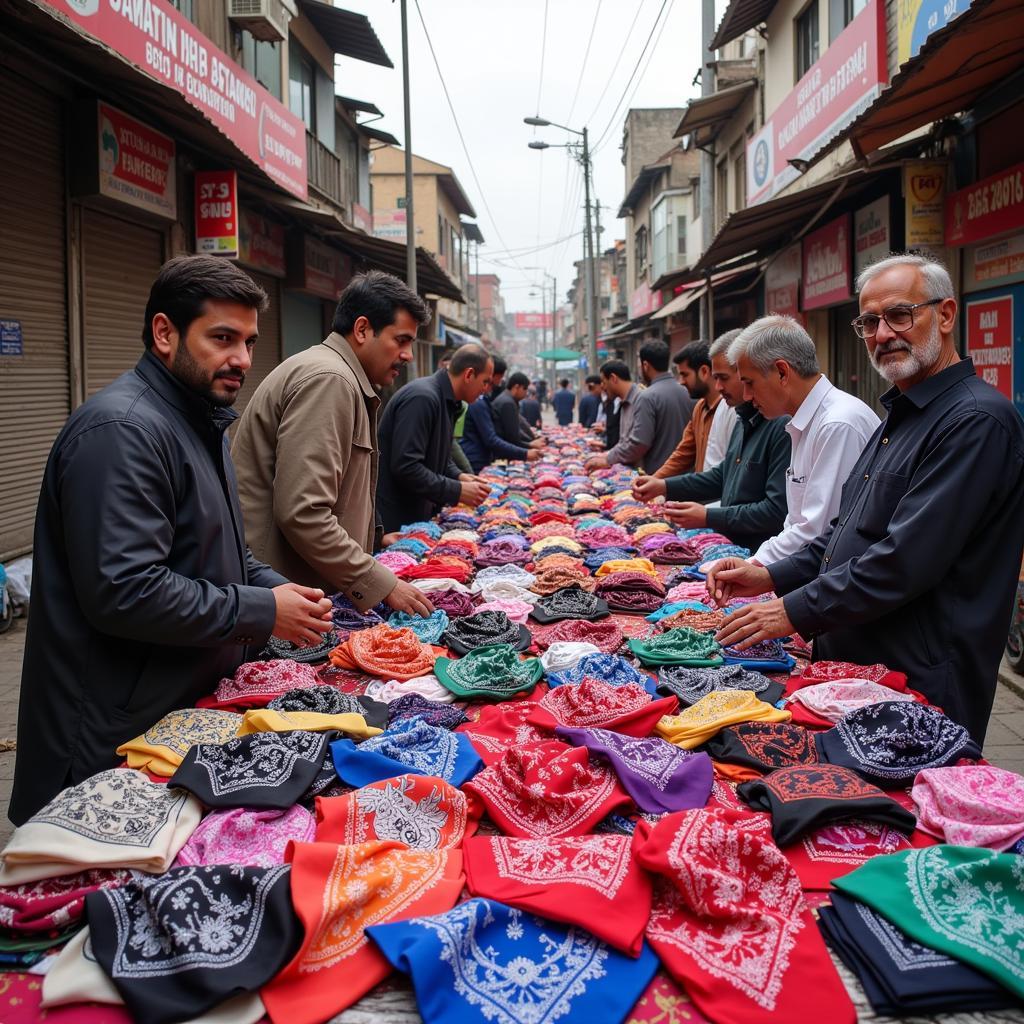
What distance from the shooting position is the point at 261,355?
14.6 meters

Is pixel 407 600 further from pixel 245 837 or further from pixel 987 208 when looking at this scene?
pixel 987 208

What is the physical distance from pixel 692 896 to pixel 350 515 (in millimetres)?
2456

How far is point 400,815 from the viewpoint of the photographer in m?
1.93

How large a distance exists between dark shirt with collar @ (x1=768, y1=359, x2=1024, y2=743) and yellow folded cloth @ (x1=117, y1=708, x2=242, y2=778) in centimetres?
158

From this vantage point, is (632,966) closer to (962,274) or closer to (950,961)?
(950,961)

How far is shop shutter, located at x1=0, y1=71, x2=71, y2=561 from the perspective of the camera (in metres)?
7.40

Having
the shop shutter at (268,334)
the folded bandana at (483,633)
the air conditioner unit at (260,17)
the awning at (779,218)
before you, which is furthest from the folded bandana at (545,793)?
the shop shutter at (268,334)

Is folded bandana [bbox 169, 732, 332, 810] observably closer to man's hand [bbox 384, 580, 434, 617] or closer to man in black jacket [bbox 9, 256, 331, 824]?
man in black jacket [bbox 9, 256, 331, 824]

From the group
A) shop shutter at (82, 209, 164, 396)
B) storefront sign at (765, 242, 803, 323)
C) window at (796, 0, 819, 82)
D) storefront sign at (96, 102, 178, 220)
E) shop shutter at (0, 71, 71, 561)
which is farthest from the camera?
window at (796, 0, 819, 82)

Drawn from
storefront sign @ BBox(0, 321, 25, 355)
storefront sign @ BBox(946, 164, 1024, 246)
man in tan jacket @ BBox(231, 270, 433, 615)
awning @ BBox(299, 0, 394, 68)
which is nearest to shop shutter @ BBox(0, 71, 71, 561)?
storefront sign @ BBox(0, 321, 25, 355)

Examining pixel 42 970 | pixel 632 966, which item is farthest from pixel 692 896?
pixel 42 970

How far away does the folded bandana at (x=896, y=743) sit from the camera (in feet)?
6.73

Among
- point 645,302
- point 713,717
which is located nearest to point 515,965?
point 713,717

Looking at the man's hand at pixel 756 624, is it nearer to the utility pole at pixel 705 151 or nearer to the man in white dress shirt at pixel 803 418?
the man in white dress shirt at pixel 803 418
